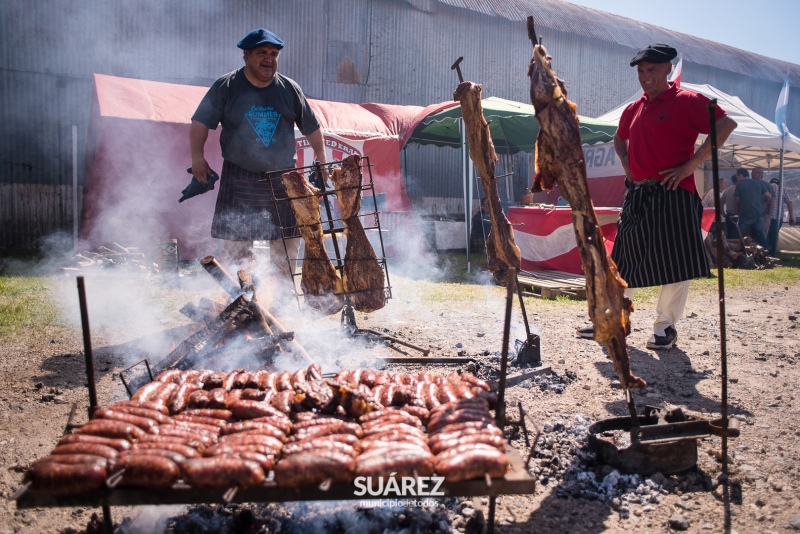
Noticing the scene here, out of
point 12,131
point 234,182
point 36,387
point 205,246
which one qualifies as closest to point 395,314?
point 234,182

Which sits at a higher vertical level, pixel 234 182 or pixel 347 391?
pixel 234 182

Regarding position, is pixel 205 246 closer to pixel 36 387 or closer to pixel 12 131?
pixel 12 131

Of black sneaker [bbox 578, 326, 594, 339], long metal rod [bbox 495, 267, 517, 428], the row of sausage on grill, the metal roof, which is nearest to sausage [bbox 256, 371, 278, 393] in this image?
the row of sausage on grill

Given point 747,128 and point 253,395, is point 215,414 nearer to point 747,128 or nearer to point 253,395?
point 253,395

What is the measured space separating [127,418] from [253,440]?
0.68m

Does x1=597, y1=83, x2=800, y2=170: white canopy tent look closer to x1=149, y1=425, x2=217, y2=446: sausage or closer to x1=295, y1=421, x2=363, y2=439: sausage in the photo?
x1=295, y1=421, x2=363, y2=439: sausage

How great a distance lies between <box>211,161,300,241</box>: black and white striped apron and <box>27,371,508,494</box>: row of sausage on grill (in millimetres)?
2646

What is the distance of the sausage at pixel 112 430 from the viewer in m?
2.51

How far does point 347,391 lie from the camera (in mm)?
2916

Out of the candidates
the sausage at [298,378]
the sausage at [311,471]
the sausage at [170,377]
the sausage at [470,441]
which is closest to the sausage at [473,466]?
the sausage at [470,441]

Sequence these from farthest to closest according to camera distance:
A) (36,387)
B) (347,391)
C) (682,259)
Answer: (682,259)
(36,387)
(347,391)

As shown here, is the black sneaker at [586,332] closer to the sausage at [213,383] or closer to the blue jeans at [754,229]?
the sausage at [213,383]

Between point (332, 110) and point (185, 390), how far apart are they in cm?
1121

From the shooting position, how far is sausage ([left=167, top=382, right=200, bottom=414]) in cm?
297
